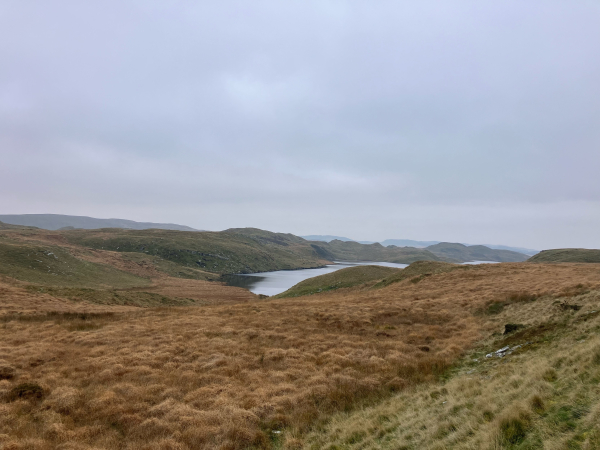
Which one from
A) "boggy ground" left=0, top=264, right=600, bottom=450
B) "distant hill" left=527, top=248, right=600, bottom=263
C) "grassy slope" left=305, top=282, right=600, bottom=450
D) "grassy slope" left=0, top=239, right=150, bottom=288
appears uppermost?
"distant hill" left=527, top=248, right=600, bottom=263

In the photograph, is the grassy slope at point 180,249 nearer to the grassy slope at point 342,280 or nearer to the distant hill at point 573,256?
the grassy slope at point 342,280

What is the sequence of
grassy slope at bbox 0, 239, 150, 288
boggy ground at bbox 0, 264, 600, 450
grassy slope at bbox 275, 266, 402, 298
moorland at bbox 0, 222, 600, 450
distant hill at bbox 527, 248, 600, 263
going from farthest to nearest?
distant hill at bbox 527, 248, 600, 263, grassy slope at bbox 275, 266, 402, 298, grassy slope at bbox 0, 239, 150, 288, boggy ground at bbox 0, 264, 600, 450, moorland at bbox 0, 222, 600, 450

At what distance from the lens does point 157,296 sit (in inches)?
2000

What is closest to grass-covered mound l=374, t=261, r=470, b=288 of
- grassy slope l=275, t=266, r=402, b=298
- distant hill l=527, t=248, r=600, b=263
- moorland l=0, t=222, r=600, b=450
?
grassy slope l=275, t=266, r=402, b=298

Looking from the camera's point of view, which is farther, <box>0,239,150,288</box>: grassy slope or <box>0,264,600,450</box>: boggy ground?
<box>0,239,150,288</box>: grassy slope

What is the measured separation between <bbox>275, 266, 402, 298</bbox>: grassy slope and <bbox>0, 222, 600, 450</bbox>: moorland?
31.0 m

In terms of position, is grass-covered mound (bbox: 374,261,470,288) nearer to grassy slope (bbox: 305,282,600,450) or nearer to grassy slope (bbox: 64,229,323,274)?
grassy slope (bbox: 305,282,600,450)

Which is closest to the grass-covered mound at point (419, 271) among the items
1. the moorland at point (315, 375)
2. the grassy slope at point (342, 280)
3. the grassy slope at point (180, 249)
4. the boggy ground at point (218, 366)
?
the grassy slope at point (342, 280)

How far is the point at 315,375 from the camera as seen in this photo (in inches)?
558

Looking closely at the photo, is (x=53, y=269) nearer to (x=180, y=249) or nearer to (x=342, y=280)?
(x=342, y=280)

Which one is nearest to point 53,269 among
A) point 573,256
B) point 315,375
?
point 315,375

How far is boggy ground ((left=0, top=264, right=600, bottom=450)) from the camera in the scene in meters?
9.97

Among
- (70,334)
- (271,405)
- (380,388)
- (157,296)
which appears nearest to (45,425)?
(271,405)

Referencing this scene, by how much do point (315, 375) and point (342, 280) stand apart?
165 ft
